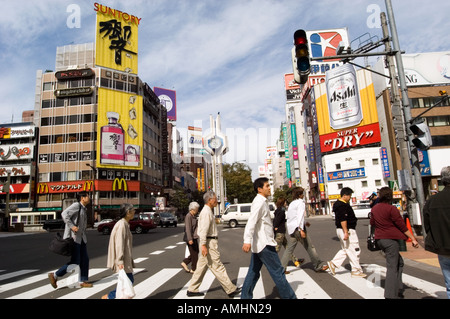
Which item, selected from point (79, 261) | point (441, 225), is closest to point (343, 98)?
point (441, 225)

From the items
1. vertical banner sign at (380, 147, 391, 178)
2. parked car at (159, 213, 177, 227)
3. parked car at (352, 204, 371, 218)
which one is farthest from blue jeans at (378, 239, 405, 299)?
vertical banner sign at (380, 147, 391, 178)

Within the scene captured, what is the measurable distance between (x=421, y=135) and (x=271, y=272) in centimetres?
681

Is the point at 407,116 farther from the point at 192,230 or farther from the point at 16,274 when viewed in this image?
the point at 16,274

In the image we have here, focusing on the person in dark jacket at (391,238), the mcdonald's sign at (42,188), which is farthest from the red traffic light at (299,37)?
the mcdonald's sign at (42,188)

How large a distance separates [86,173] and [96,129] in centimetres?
708

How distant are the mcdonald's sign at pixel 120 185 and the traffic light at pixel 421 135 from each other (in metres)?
45.2

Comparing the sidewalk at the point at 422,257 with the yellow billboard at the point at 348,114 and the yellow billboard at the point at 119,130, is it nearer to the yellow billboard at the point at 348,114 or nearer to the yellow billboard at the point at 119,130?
the yellow billboard at the point at 348,114

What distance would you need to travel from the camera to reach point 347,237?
6.11m

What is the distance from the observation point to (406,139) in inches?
375

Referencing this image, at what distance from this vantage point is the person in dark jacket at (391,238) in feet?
14.2

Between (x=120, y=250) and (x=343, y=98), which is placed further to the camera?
→ (x=343, y=98)

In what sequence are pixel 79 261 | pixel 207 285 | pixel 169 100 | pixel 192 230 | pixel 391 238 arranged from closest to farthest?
pixel 391 238, pixel 207 285, pixel 79 261, pixel 192 230, pixel 169 100

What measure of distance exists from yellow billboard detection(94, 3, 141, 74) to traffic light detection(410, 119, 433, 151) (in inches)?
2043
